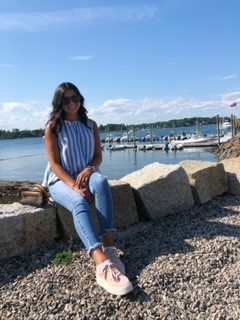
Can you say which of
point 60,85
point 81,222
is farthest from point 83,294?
point 60,85

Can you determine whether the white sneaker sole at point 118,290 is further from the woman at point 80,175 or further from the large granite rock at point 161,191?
the large granite rock at point 161,191

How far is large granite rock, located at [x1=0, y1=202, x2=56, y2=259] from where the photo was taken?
4.48m

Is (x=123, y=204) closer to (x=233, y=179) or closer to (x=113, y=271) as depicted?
(x=113, y=271)

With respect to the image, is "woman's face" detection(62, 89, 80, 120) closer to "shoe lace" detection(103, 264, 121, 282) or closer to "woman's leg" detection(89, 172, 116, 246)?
"woman's leg" detection(89, 172, 116, 246)

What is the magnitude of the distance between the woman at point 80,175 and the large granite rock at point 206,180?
1982 millimetres

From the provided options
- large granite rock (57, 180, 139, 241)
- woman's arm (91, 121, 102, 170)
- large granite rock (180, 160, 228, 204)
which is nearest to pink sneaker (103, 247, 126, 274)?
woman's arm (91, 121, 102, 170)

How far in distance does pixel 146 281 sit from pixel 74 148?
164 centimetres

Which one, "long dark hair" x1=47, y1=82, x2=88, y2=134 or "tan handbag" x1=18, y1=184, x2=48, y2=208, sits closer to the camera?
"long dark hair" x1=47, y1=82, x2=88, y2=134

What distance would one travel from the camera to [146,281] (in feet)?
12.3

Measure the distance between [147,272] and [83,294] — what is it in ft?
2.10

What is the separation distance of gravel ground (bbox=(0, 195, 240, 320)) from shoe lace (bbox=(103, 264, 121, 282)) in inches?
5.7

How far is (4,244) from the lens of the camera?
4465 millimetres

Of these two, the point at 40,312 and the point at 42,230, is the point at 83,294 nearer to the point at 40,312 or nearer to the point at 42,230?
the point at 40,312

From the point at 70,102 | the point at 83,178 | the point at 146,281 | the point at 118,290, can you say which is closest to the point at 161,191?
the point at 83,178
